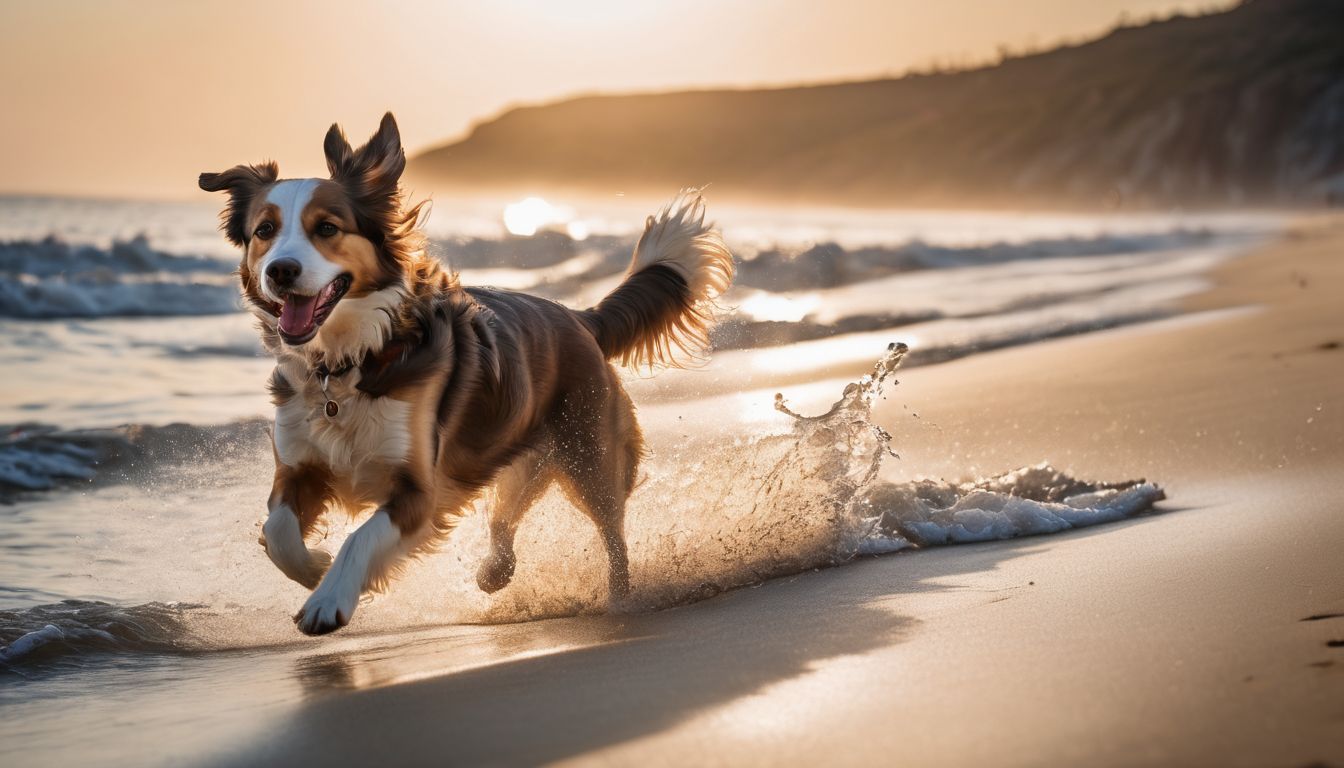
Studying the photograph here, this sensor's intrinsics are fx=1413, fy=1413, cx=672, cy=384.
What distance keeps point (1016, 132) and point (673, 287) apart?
10457cm

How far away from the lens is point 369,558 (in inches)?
173

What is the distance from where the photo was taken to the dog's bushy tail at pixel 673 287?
6270 millimetres

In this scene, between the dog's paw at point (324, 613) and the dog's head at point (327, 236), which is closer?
the dog's paw at point (324, 613)

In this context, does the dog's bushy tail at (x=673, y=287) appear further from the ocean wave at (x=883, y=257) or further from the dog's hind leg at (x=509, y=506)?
the ocean wave at (x=883, y=257)

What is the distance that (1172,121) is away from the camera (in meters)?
88.0

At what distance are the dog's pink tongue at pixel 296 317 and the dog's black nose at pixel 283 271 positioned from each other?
0.09m

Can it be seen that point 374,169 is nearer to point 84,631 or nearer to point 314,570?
point 314,570

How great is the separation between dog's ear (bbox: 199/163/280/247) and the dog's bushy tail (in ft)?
5.95

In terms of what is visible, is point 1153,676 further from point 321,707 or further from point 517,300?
point 517,300

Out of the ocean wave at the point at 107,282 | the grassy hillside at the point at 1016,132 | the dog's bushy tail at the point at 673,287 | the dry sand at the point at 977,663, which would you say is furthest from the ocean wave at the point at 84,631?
the grassy hillside at the point at 1016,132

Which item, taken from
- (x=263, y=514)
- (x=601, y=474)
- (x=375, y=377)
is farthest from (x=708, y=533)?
(x=263, y=514)

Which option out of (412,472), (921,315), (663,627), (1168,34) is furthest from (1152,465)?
(1168,34)

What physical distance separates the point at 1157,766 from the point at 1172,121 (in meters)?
92.3

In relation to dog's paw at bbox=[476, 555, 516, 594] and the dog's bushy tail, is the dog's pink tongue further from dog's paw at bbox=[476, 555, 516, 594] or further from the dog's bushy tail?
the dog's bushy tail
